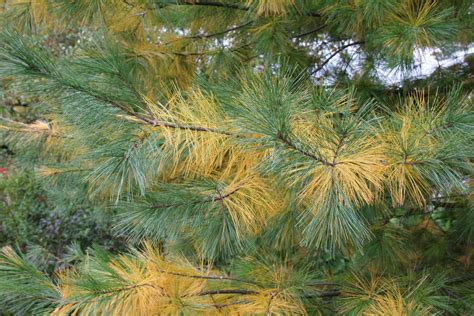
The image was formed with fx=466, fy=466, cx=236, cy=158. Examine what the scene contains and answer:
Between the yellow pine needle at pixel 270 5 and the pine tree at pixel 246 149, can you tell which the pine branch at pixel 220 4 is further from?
the yellow pine needle at pixel 270 5

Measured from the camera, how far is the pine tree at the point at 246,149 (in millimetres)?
1006

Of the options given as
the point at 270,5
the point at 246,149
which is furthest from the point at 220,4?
the point at 246,149

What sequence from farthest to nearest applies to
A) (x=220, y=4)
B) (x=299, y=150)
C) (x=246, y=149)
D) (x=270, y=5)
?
(x=220, y=4) → (x=270, y=5) → (x=246, y=149) → (x=299, y=150)

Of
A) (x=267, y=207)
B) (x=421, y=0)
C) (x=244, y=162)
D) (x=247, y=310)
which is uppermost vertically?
(x=421, y=0)

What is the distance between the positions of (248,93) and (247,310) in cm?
69

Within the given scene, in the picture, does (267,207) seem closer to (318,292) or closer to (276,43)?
(318,292)

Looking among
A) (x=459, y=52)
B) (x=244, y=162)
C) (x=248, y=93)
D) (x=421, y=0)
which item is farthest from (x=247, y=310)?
(x=459, y=52)

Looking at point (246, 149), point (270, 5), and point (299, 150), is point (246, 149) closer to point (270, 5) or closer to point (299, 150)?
point (299, 150)

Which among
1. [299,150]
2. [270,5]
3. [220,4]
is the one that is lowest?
[299,150]

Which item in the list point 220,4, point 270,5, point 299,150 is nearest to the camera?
point 299,150

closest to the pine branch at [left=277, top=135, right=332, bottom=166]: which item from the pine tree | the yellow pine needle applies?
the pine tree

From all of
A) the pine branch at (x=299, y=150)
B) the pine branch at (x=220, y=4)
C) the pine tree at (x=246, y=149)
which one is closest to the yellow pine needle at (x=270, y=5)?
the pine tree at (x=246, y=149)

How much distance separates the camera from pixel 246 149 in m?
1.06

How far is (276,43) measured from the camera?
1.81 metres
